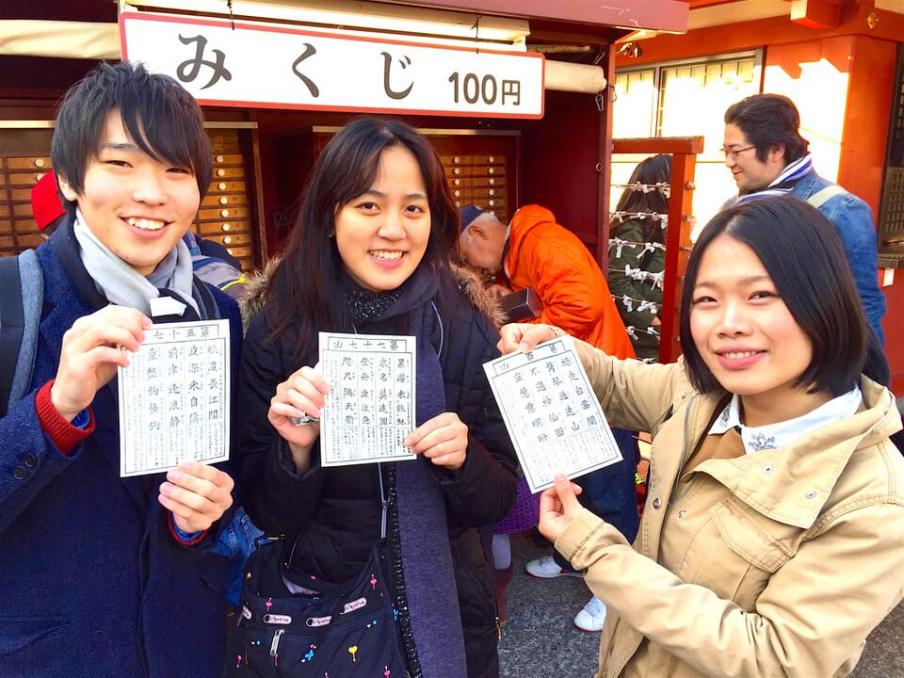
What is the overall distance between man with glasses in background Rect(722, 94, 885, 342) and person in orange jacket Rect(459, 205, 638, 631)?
85cm

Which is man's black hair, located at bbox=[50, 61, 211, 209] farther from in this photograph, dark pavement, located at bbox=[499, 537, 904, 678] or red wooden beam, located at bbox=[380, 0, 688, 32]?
dark pavement, located at bbox=[499, 537, 904, 678]

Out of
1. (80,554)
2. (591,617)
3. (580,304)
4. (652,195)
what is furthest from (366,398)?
(652,195)

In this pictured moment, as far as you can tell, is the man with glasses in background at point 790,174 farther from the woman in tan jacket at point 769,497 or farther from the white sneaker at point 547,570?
the white sneaker at point 547,570

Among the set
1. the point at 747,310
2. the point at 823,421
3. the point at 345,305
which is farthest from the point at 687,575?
the point at 345,305

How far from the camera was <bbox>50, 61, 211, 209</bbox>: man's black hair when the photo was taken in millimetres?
1370

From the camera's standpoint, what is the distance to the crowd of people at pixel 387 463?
48.3 inches

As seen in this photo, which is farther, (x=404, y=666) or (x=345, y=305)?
(x=345, y=305)

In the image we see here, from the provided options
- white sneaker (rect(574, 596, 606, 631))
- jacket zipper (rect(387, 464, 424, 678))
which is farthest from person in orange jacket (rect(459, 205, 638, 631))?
jacket zipper (rect(387, 464, 424, 678))

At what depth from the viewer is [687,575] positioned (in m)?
1.38

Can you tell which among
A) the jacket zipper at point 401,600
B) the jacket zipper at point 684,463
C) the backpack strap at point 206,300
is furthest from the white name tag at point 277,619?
the jacket zipper at point 684,463

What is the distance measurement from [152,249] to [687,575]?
136 cm

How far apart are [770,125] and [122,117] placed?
3080mm

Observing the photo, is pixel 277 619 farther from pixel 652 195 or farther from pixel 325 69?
pixel 652 195

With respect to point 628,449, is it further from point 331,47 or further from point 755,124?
point 331,47
